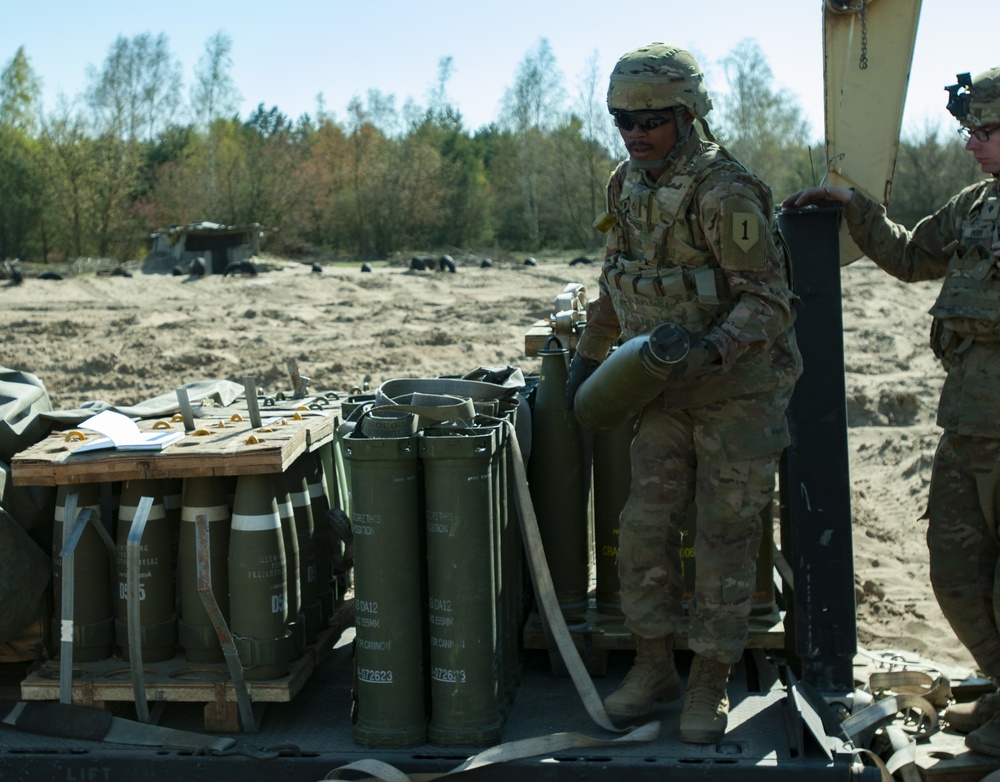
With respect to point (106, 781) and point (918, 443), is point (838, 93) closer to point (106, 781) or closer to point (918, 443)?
point (106, 781)

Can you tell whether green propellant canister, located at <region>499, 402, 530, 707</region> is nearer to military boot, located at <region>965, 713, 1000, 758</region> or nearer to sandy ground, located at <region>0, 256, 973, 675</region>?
military boot, located at <region>965, 713, 1000, 758</region>

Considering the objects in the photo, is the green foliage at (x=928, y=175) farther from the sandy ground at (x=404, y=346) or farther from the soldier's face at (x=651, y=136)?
the soldier's face at (x=651, y=136)

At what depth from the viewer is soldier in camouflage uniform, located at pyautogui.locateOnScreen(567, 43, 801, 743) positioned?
3.23 meters

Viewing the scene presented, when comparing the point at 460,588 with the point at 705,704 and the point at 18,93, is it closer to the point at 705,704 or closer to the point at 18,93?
the point at 705,704

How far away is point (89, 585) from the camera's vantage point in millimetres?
3496

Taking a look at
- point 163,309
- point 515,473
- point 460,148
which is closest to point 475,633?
point 515,473

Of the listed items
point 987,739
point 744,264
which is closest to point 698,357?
point 744,264

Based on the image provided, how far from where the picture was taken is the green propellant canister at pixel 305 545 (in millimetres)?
3779

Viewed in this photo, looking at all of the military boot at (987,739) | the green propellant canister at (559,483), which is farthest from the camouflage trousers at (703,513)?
the military boot at (987,739)

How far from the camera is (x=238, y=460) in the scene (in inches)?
131

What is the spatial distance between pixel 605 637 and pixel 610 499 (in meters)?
0.47

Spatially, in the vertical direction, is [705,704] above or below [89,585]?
below

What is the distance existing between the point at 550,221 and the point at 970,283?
4302 centimetres

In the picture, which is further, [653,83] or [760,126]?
[760,126]
